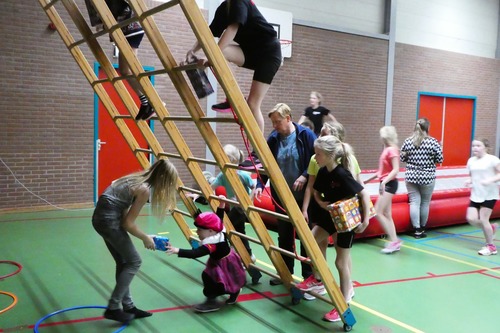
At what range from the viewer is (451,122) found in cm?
1298

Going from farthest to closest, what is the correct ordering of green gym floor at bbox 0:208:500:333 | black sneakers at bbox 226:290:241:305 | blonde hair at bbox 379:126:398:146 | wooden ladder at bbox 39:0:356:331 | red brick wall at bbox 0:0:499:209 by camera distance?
red brick wall at bbox 0:0:499:209, blonde hair at bbox 379:126:398:146, black sneakers at bbox 226:290:241:305, green gym floor at bbox 0:208:500:333, wooden ladder at bbox 39:0:356:331

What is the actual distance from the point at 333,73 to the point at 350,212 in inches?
304

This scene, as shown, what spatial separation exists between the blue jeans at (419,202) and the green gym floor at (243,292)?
0.46 metres

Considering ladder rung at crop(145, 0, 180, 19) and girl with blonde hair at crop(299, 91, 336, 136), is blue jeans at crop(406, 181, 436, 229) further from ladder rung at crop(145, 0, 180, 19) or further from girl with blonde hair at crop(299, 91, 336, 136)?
ladder rung at crop(145, 0, 180, 19)

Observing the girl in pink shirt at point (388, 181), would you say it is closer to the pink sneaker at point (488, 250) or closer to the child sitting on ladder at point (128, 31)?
the pink sneaker at point (488, 250)

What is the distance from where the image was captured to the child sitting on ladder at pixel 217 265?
11.9 feet

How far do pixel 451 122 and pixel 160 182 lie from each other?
1159 cm

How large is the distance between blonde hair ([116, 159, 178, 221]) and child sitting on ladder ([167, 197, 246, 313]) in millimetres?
393

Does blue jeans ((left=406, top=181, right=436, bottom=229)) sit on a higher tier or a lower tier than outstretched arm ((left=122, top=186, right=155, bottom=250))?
lower

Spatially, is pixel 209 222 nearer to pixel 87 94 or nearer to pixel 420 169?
pixel 420 169

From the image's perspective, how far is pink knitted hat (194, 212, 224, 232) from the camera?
3.60 meters

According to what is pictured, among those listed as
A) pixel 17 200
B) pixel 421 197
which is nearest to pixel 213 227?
pixel 421 197

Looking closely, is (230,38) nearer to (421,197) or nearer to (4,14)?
(421,197)

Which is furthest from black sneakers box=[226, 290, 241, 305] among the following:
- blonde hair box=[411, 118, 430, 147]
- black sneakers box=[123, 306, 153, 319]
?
blonde hair box=[411, 118, 430, 147]
